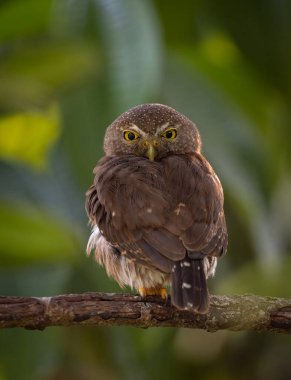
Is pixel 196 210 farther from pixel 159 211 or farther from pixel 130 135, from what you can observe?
pixel 130 135

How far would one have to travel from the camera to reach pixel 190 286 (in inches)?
179

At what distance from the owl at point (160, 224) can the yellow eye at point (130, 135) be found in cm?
36

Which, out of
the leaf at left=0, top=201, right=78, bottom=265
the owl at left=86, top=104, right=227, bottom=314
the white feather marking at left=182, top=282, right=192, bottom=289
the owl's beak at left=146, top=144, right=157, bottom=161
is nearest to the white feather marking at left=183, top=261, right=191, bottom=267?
the owl at left=86, top=104, right=227, bottom=314

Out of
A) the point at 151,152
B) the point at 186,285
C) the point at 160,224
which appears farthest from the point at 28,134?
the point at 186,285

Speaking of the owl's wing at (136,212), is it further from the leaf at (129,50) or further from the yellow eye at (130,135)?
the leaf at (129,50)

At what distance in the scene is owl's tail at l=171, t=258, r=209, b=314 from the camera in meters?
4.45

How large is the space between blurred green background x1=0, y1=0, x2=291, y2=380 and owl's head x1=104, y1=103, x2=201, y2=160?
0.09m

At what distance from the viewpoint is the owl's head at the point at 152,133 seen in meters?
5.75

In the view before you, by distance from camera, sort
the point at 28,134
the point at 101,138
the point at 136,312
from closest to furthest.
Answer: the point at 136,312, the point at 101,138, the point at 28,134

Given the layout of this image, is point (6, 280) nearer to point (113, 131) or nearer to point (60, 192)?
point (60, 192)

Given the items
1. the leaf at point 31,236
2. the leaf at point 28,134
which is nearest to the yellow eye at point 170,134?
the leaf at point 31,236

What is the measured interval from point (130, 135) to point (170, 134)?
0.22 m

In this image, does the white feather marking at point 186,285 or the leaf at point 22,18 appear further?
the leaf at point 22,18

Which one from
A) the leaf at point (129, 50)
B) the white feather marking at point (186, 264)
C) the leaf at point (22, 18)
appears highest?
the leaf at point (22, 18)
